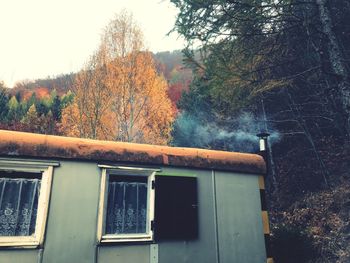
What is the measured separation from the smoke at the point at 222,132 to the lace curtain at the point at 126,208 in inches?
379

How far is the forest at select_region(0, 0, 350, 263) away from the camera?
827cm

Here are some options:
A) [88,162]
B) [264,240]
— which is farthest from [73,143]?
[264,240]

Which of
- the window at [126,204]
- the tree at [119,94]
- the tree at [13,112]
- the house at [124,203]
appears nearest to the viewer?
the house at [124,203]

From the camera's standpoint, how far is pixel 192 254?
510 cm

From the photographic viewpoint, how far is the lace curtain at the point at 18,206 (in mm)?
4297

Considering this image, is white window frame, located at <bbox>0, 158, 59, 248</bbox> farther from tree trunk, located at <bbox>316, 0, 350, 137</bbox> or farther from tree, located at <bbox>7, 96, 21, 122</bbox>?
tree, located at <bbox>7, 96, 21, 122</bbox>

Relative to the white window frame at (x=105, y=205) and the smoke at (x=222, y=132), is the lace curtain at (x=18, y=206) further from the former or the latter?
the smoke at (x=222, y=132)

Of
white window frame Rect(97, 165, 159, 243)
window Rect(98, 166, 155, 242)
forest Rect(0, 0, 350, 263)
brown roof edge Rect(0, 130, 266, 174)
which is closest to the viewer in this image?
brown roof edge Rect(0, 130, 266, 174)

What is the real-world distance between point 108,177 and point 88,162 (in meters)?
0.43

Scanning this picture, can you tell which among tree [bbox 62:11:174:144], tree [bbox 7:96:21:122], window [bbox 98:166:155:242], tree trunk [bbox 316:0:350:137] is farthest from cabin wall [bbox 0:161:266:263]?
tree [bbox 7:96:21:122]

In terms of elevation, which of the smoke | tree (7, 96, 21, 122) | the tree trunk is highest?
tree (7, 96, 21, 122)

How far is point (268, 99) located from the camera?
14445 mm

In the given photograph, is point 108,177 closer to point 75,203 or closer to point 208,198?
point 75,203

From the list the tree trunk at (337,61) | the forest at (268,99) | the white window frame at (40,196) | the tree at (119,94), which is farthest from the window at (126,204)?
the tree at (119,94)
